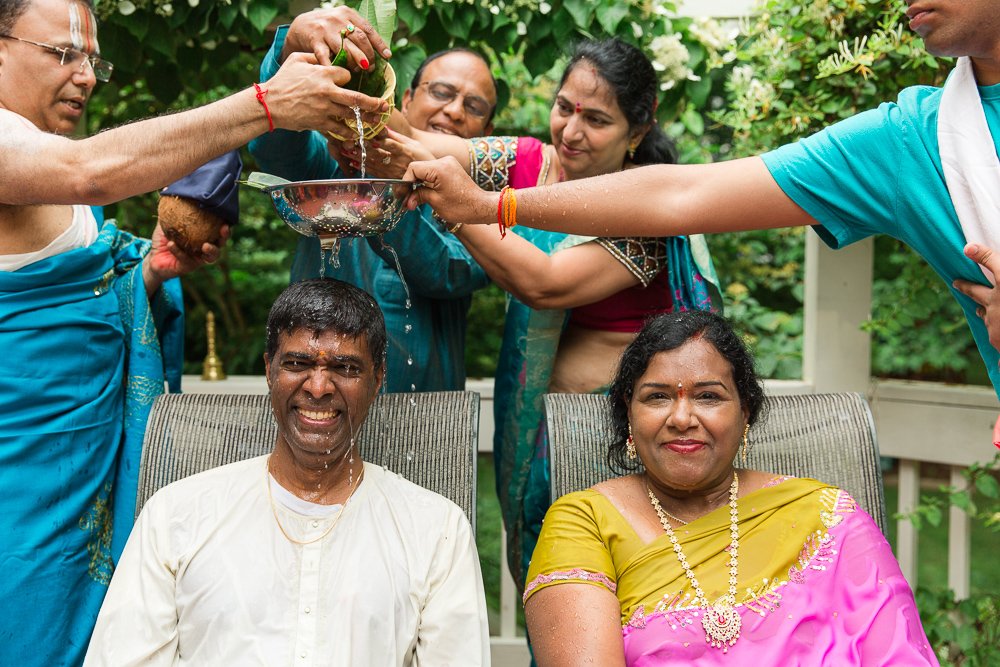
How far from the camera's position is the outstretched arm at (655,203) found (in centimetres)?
251

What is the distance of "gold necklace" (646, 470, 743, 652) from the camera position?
2311mm

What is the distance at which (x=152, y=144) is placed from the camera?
2232 millimetres

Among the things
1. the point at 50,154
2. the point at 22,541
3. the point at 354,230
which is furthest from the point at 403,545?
the point at 50,154

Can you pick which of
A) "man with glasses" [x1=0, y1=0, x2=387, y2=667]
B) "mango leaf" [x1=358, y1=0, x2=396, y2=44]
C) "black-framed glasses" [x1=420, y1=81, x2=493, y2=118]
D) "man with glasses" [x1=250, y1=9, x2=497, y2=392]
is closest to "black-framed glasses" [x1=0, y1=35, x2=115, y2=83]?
"man with glasses" [x1=0, y1=0, x2=387, y2=667]

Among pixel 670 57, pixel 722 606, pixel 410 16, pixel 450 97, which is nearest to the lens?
pixel 722 606

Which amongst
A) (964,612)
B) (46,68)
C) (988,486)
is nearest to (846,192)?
(988,486)

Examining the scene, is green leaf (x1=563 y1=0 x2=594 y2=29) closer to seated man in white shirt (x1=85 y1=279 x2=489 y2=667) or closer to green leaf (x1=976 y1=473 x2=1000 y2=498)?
seated man in white shirt (x1=85 y1=279 x2=489 y2=667)

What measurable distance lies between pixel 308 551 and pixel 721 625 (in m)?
0.97

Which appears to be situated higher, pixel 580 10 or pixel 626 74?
pixel 580 10

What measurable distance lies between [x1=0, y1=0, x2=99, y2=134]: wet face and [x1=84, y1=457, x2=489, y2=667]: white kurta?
3.37 feet

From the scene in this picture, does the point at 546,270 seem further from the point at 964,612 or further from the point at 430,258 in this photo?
the point at 964,612

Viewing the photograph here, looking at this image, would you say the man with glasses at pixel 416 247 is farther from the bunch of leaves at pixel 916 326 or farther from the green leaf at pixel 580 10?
the bunch of leaves at pixel 916 326

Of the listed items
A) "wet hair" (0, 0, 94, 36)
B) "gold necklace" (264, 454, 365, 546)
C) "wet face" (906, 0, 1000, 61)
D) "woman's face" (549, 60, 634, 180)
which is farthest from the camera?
"woman's face" (549, 60, 634, 180)

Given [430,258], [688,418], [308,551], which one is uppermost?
[430,258]
